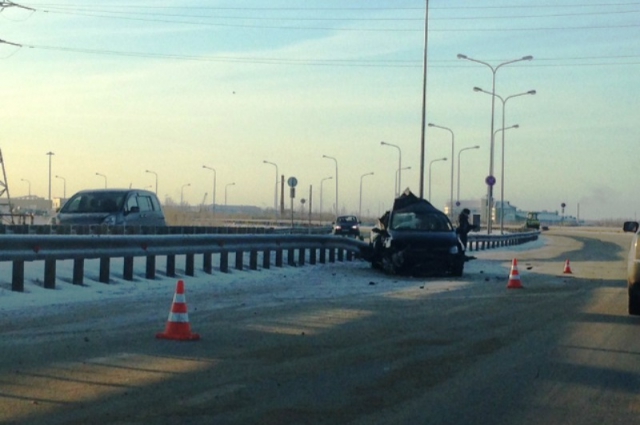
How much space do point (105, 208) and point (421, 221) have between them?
27.6ft

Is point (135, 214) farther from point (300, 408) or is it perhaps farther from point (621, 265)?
point (300, 408)

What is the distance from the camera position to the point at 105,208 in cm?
2548

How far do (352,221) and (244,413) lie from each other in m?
58.1

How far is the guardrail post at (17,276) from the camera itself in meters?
→ 14.4

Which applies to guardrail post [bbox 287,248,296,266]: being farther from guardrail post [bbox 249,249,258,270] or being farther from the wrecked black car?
guardrail post [bbox 249,249,258,270]

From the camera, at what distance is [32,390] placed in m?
7.87

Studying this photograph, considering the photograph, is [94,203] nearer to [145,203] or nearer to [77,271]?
[145,203]

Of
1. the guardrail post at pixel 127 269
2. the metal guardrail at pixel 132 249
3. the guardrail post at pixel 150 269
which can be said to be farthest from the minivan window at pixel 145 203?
the guardrail post at pixel 127 269

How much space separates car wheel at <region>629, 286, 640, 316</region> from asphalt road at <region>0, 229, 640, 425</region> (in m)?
0.16

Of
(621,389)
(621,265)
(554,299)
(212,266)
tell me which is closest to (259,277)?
(212,266)

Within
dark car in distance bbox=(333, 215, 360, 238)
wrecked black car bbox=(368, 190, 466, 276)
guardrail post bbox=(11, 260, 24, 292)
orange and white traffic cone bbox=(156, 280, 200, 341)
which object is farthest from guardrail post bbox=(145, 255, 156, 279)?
dark car in distance bbox=(333, 215, 360, 238)

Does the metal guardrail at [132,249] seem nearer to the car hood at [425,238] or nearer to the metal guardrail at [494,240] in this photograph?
the car hood at [425,238]

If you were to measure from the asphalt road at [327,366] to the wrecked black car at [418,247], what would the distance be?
741 cm

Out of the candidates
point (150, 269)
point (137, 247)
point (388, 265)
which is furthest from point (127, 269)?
point (388, 265)
